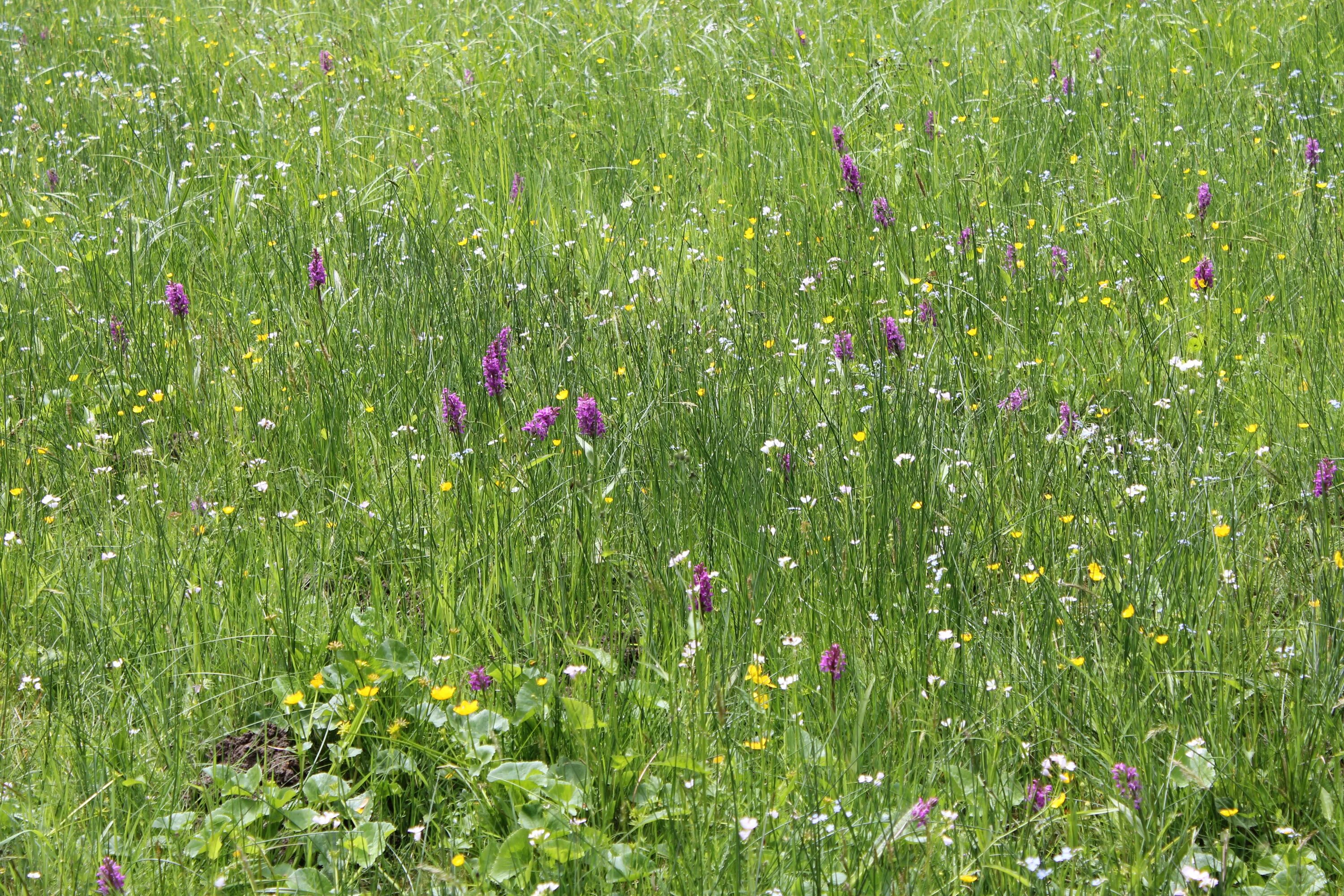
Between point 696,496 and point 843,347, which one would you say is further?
point 843,347

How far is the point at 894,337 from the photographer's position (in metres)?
2.99

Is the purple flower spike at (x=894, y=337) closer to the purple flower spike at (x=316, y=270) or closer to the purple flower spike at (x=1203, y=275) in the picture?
the purple flower spike at (x=1203, y=275)

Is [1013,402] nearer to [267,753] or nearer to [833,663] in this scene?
[833,663]

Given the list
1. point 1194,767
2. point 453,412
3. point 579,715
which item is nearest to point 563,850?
point 579,715

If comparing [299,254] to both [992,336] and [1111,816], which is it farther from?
[1111,816]

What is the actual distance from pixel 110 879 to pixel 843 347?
211cm

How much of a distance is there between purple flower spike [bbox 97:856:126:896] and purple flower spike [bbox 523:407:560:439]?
1.30 meters

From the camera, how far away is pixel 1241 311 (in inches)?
132

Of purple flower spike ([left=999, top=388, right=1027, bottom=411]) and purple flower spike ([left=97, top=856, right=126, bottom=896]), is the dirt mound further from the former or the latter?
purple flower spike ([left=999, top=388, right=1027, bottom=411])

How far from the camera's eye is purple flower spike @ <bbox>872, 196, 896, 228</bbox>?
3789 millimetres

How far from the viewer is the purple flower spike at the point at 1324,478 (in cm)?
227

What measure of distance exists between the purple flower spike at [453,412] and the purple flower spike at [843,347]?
990 millimetres

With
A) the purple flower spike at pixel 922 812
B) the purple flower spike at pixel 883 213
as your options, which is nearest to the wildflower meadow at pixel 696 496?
the purple flower spike at pixel 922 812

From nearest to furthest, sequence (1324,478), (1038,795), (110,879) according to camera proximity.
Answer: (110,879), (1038,795), (1324,478)
